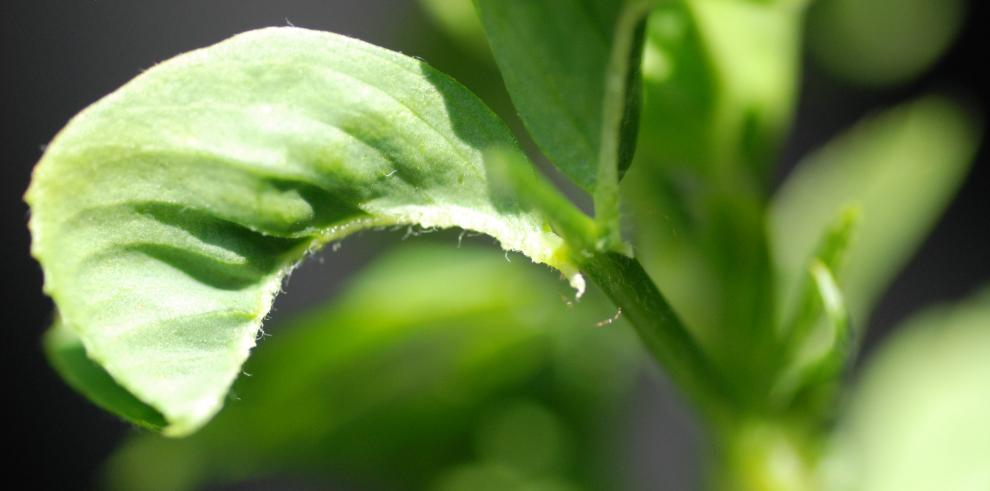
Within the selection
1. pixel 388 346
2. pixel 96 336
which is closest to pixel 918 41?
pixel 388 346

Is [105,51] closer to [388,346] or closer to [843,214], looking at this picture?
[388,346]

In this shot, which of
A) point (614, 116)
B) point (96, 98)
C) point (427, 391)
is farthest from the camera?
point (96, 98)

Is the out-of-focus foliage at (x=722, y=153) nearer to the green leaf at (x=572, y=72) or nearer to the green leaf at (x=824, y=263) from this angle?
the green leaf at (x=824, y=263)

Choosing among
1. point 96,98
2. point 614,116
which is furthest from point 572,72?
point 96,98

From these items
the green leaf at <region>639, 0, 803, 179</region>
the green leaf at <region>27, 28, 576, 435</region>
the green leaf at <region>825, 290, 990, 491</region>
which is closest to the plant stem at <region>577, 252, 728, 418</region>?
the green leaf at <region>27, 28, 576, 435</region>

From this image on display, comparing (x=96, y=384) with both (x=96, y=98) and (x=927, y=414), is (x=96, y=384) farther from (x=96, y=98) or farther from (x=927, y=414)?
A: (x=96, y=98)

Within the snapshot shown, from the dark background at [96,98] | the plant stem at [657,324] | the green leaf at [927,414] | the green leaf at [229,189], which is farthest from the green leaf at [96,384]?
the dark background at [96,98]
